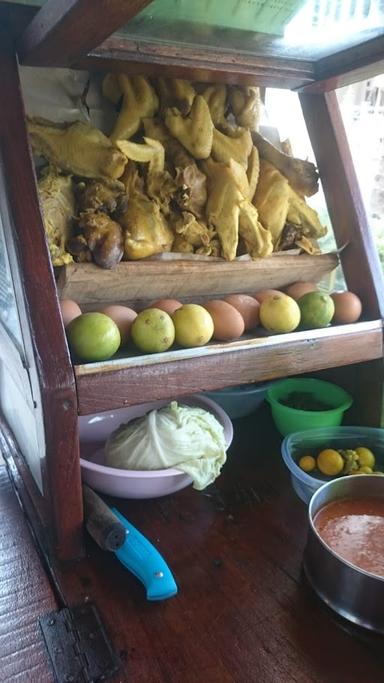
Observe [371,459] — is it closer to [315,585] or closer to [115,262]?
[315,585]

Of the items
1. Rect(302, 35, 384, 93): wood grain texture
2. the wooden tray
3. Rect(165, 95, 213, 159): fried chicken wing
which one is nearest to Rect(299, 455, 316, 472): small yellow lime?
the wooden tray

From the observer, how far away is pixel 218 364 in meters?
0.87

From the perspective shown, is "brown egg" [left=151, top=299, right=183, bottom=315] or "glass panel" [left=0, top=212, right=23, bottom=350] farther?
"brown egg" [left=151, top=299, right=183, bottom=315]

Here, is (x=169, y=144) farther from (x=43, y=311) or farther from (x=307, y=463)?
(x=307, y=463)

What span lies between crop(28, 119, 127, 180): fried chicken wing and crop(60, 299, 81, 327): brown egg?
10.8 inches

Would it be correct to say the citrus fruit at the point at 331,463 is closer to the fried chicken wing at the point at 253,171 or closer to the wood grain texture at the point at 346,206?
the wood grain texture at the point at 346,206

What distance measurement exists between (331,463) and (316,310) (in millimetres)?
337

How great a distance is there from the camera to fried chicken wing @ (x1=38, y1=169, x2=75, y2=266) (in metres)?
0.86

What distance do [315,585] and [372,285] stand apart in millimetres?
672

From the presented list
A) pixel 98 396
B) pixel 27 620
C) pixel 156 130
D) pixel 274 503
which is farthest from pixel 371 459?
pixel 156 130

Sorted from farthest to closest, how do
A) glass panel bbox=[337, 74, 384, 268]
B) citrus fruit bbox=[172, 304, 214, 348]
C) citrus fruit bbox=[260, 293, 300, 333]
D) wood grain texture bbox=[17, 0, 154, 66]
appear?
glass panel bbox=[337, 74, 384, 268], citrus fruit bbox=[260, 293, 300, 333], citrus fruit bbox=[172, 304, 214, 348], wood grain texture bbox=[17, 0, 154, 66]

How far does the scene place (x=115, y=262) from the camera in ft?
2.91

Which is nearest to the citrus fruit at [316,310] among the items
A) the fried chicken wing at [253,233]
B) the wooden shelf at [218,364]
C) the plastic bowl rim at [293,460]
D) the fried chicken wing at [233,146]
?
the wooden shelf at [218,364]

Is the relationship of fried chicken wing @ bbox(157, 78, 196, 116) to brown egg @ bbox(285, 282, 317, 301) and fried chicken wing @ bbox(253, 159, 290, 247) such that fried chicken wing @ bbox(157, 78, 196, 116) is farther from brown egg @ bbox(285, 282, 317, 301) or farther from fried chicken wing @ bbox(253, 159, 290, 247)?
brown egg @ bbox(285, 282, 317, 301)
